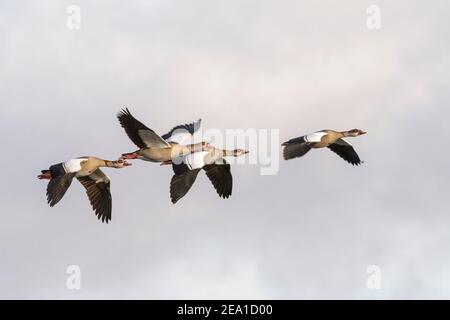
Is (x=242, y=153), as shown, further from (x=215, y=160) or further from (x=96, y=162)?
(x=96, y=162)

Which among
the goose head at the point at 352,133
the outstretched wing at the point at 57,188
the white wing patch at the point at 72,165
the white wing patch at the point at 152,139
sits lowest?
the outstretched wing at the point at 57,188

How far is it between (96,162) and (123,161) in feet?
6.05

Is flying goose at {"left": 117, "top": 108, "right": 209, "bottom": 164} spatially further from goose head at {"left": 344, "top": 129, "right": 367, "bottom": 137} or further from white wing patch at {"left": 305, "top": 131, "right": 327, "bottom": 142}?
goose head at {"left": 344, "top": 129, "right": 367, "bottom": 137}

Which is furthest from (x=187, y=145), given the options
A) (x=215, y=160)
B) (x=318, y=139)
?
(x=318, y=139)

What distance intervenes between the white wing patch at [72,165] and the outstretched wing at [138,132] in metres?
2.09

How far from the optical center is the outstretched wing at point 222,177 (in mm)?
49219

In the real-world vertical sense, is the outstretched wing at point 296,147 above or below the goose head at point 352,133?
below

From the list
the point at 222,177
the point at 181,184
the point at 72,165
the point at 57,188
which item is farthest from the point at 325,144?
the point at 57,188

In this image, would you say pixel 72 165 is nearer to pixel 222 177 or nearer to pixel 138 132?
pixel 138 132

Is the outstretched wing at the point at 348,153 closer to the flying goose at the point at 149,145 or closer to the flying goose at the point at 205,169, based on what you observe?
the flying goose at the point at 205,169

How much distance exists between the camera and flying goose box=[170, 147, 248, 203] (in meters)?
46.2

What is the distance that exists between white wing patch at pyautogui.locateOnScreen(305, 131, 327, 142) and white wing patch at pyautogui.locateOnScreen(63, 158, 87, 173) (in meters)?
7.83

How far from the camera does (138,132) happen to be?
4703cm

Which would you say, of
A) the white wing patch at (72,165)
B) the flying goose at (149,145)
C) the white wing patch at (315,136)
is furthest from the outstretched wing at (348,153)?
the white wing patch at (72,165)
